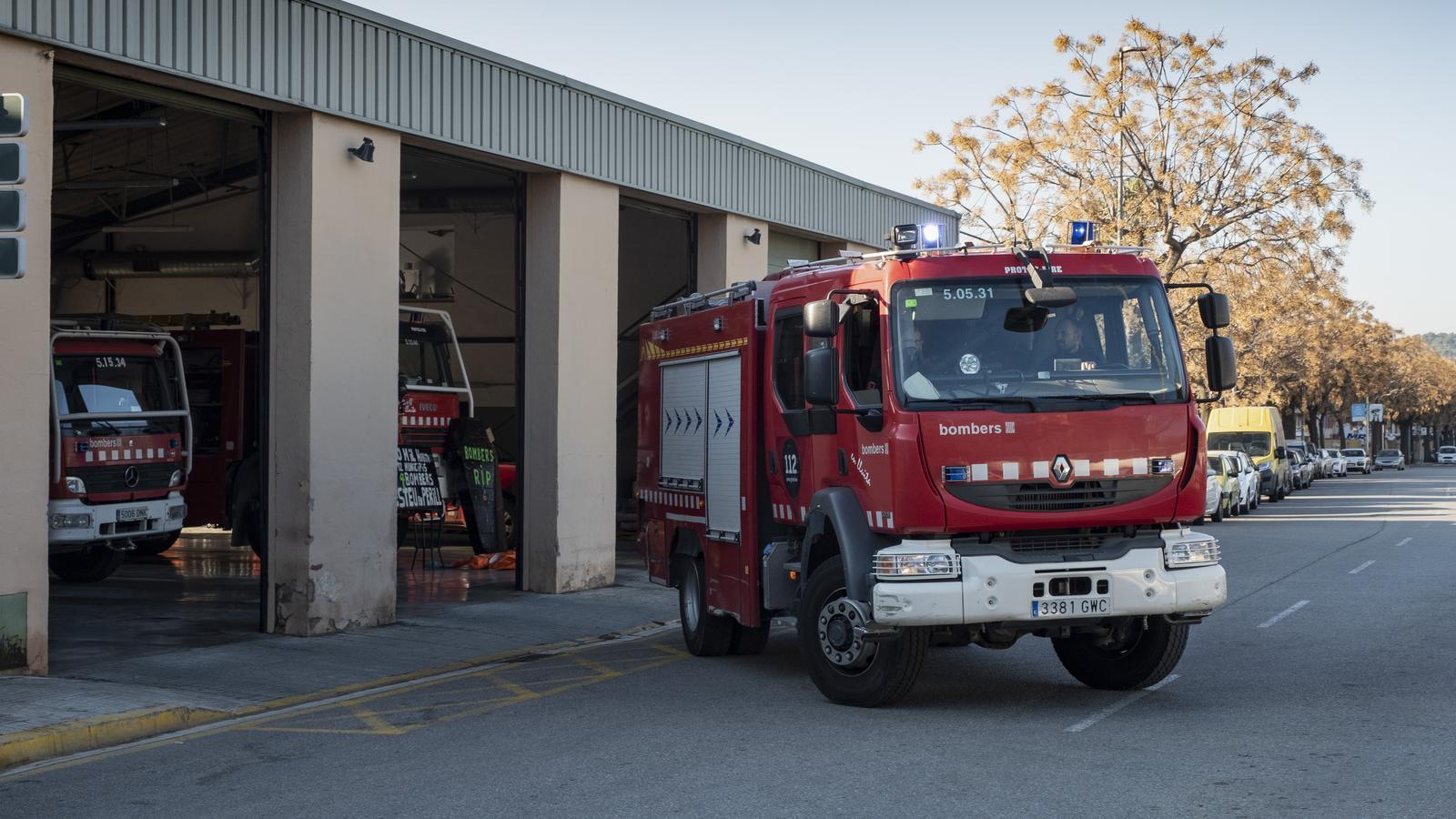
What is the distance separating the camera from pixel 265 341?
13.4 meters

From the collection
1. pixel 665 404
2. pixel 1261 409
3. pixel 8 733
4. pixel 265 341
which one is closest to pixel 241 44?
pixel 265 341

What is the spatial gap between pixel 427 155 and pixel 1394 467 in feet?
322

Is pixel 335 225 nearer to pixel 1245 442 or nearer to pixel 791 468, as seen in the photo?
pixel 791 468

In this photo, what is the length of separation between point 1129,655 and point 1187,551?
41.9 inches

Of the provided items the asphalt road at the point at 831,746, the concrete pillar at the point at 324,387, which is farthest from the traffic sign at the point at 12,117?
the concrete pillar at the point at 324,387

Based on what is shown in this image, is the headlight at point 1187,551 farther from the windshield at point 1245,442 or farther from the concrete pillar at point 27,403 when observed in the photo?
the windshield at point 1245,442

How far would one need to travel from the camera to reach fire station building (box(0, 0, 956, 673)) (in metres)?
10.8

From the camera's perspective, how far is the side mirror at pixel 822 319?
363 inches

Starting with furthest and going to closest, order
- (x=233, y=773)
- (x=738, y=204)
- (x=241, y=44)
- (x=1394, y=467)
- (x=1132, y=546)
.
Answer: (x=1394, y=467) → (x=738, y=204) → (x=241, y=44) → (x=1132, y=546) → (x=233, y=773)

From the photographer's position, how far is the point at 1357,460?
84.7 m

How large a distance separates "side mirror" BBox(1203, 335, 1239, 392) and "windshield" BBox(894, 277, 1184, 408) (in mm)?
367

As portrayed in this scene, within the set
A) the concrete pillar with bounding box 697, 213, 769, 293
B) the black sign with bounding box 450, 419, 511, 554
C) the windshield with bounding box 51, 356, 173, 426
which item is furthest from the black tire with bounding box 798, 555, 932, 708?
the concrete pillar with bounding box 697, 213, 769, 293

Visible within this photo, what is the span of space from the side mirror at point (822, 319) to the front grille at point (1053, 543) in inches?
67.3

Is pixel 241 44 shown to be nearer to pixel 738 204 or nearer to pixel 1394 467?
pixel 738 204
